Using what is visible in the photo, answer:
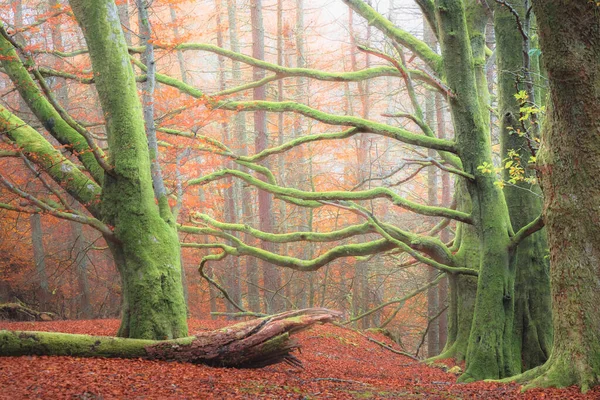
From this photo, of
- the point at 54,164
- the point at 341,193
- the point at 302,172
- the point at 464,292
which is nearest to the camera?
the point at 54,164

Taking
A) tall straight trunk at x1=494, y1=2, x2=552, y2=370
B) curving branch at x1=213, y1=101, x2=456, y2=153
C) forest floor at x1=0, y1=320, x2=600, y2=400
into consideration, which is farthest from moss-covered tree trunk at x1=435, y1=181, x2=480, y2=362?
forest floor at x1=0, y1=320, x2=600, y2=400

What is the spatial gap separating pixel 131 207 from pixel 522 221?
20.8 feet

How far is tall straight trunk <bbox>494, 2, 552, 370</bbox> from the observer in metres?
8.70

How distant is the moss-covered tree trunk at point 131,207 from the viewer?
22.2 ft

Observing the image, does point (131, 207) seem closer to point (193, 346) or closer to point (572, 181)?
point (193, 346)

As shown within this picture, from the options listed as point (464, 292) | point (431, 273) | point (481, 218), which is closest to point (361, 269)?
point (431, 273)

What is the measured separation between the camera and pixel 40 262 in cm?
1405

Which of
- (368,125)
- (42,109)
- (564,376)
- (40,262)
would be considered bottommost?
(564,376)

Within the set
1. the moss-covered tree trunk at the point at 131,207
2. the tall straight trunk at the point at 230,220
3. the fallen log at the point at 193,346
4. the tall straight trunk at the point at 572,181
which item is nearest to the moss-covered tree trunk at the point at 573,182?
the tall straight trunk at the point at 572,181

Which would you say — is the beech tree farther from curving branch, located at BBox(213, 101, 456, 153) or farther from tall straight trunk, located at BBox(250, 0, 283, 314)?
tall straight trunk, located at BBox(250, 0, 283, 314)

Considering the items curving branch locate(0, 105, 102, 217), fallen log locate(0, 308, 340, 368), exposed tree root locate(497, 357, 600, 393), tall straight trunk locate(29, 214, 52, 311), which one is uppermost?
curving branch locate(0, 105, 102, 217)

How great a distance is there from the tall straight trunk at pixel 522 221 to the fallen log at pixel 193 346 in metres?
4.28

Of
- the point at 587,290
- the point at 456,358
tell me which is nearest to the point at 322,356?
the point at 456,358

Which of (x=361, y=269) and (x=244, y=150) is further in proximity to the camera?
(x=244, y=150)
